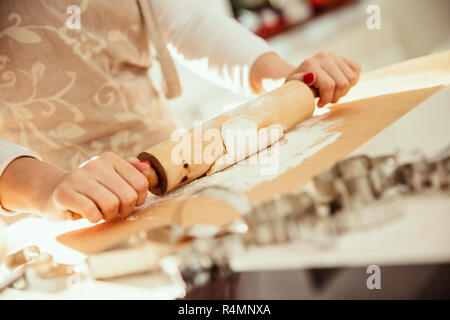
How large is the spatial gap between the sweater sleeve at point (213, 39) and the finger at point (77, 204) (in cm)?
52

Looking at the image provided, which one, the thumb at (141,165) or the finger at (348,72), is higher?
Answer: the finger at (348,72)

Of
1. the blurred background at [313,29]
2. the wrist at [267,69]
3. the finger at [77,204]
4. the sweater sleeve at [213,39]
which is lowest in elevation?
the finger at [77,204]

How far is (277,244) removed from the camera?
0.97 ft

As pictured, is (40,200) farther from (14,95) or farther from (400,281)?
(400,281)

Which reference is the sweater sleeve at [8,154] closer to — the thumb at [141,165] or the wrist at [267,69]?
the thumb at [141,165]

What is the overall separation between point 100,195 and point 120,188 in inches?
0.9

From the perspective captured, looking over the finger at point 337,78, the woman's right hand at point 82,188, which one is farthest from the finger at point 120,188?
the finger at point 337,78

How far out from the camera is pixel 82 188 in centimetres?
42

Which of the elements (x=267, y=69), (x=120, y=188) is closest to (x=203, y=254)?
(x=120, y=188)

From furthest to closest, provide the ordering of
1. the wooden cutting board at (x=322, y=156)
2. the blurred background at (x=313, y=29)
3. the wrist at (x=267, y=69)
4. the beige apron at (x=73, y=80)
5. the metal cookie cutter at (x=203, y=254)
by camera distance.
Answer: the blurred background at (x=313, y=29), the wrist at (x=267, y=69), the beige apron at (x=73, y=80), the wooden cutting board at (x=322, y=156), the metal cookie cutter at (x=203, y=254)

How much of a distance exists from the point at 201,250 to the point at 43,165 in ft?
0.97

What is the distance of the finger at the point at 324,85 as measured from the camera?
0.67 m

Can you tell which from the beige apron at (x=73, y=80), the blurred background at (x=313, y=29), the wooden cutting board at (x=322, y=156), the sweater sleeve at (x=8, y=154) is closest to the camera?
the wooden cutting board at (x=322, y=156)

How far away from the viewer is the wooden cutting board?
396 mm
